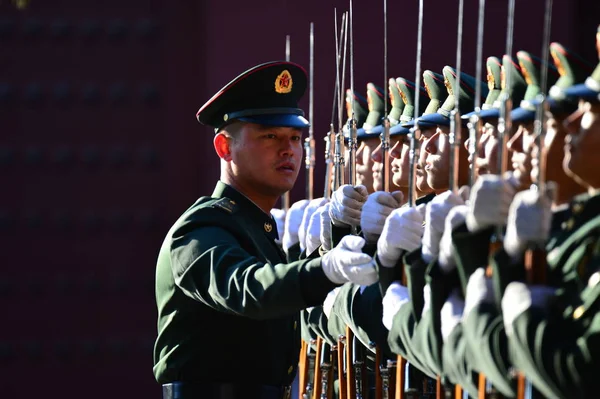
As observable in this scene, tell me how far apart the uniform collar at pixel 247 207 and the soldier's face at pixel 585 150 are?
1.48 meters

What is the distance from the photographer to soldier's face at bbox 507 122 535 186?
173 inches

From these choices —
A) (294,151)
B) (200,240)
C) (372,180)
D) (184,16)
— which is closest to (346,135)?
(372,180)

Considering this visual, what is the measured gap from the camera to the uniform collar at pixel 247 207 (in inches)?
207

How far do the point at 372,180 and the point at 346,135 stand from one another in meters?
0.34

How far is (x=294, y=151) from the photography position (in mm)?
5277

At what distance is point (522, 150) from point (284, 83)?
1210mm

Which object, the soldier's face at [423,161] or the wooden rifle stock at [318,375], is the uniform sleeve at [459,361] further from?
the wooden rifle stock at [318,375]

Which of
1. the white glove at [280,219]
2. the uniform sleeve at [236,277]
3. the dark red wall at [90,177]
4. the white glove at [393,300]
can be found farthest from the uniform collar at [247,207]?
the dark red wall at [90,177]

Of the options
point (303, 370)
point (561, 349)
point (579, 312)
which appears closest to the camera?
point (561, 349)

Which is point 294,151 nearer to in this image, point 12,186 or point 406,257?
point 406,257

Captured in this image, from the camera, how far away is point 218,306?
15.5 feet

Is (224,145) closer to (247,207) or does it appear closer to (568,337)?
(247,207)

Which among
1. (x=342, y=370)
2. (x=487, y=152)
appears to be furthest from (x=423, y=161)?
(x=342, y=370)

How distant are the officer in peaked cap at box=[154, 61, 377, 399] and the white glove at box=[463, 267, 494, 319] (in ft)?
1.63
